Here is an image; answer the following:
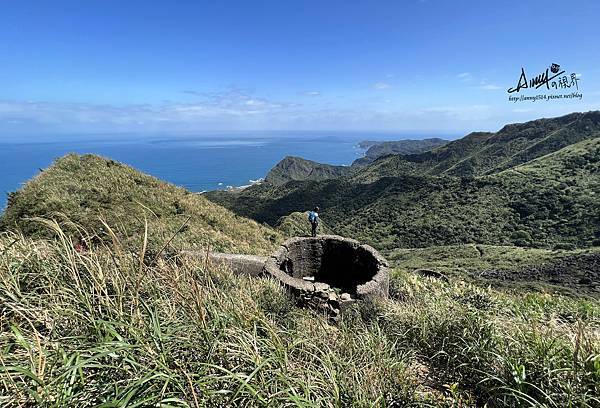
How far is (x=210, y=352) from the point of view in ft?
7.24

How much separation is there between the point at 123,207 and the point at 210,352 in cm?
1305

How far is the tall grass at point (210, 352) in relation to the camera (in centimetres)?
185

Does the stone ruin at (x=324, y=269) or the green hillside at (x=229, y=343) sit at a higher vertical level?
the green hillside at (x=229, y=343)

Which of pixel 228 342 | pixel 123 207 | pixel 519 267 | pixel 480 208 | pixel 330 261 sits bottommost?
pixel 519 267

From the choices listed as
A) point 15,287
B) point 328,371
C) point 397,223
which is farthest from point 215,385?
point 397,223

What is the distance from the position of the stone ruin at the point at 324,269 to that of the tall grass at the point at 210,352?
2.57 metres

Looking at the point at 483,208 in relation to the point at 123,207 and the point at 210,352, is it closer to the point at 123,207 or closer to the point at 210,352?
the point at 123,207

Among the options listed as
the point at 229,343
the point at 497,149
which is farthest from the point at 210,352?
the point at 497,149

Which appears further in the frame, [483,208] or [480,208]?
[480,208]

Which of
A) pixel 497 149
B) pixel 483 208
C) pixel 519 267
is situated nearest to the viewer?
pixel 519 267

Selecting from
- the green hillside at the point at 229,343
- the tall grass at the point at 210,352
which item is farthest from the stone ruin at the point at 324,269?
the tall grass at the point at 210,352

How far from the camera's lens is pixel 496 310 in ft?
15.5

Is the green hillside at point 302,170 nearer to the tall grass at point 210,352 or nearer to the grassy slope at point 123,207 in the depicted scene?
the grassy slope at point 123,207

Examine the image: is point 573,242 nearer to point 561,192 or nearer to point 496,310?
point 561,192
